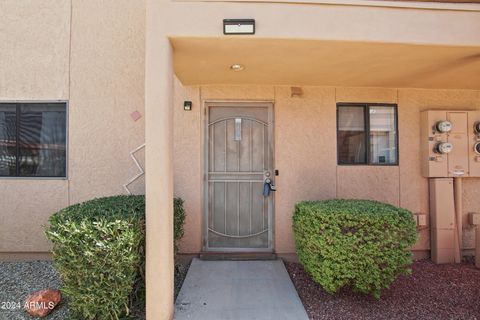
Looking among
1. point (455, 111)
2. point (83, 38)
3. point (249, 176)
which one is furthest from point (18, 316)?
point (455, 111)

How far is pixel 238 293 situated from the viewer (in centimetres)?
372

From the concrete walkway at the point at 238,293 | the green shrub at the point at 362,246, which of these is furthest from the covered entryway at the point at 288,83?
the green shrub at the point at 362,246

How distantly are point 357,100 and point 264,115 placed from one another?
1.58 metres

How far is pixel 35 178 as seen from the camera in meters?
4.81

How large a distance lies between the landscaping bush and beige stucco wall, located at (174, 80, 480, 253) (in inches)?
68.5

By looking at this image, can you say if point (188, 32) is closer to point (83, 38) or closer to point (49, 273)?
point (83, 38)

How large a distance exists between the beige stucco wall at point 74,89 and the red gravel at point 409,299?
3.06 metres

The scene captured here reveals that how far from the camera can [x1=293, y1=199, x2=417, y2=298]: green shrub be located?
326cm

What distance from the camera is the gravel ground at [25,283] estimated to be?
337 cm

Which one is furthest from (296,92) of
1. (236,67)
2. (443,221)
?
(443,221)

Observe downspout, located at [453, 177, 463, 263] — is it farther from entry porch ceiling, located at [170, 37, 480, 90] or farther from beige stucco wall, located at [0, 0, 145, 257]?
beige stucco wall, located at [0, 0, 145, 257]

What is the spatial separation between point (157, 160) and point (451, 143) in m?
4.68

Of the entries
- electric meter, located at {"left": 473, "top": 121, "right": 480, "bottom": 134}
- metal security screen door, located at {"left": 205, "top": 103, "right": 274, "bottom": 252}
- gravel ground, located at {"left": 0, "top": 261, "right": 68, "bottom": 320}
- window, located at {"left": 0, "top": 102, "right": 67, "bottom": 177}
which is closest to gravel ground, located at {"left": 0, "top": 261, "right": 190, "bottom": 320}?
gravel ground, located at {"left": 0, "top": 261, "right": 68, "bottom": 320}

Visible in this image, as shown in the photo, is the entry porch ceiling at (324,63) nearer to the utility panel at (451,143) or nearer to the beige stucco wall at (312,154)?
the beige stucco wall at (312,154)
